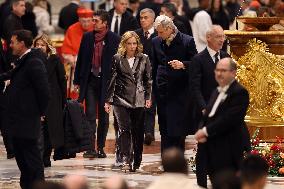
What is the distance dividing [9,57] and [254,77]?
163 inches

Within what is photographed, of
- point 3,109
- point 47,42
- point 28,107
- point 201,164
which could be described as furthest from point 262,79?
point 28,107

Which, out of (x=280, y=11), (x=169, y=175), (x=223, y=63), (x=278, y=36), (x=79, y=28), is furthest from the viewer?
(x=280, y=11)

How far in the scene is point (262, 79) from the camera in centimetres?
1984

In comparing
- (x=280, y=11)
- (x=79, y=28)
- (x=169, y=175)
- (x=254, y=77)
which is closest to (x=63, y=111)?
(x=254, y=77)

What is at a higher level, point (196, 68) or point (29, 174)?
point (196, 68)

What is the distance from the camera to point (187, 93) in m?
18.0

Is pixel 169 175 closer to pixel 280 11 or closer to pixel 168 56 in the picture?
pixel 168 56

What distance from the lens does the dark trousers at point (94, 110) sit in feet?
65.6

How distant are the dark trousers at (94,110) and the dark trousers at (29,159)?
4053 mm

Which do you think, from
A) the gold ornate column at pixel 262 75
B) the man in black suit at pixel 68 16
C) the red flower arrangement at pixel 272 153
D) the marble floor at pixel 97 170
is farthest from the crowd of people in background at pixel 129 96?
the man in black suit at pixel 68 16

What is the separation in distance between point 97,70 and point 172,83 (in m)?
2.30

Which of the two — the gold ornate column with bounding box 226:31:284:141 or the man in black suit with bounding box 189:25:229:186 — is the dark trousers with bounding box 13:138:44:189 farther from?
the gold ornate column with bounding box 226:31:284:141

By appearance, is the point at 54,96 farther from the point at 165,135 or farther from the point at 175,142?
the point at 175,142

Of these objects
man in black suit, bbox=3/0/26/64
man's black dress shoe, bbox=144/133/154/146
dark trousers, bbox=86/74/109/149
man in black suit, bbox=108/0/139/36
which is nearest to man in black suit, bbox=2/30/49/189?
dark trousers, bbox=86/74/109/149
